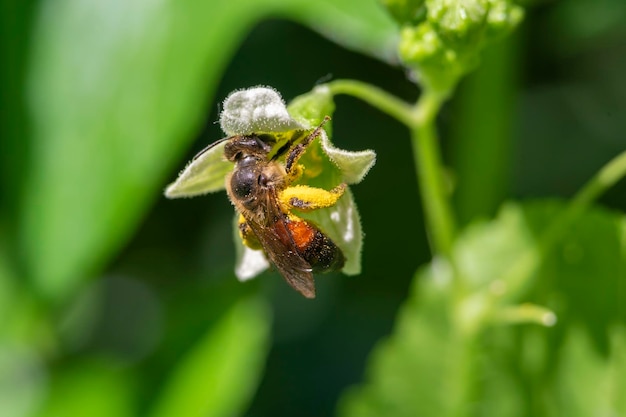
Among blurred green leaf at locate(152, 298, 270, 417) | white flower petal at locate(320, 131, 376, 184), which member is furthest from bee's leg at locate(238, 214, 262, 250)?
blurred green leaf at locate(152, 298, 270, 417)

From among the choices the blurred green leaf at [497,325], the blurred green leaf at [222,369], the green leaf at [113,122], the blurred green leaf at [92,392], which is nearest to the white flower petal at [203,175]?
the blurred green leaf at [497,325]

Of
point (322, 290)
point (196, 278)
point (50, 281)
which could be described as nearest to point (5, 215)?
point (50, 281)

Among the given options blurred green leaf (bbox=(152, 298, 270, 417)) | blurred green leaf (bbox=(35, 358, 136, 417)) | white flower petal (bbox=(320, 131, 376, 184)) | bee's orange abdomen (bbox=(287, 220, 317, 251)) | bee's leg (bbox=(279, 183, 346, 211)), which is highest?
white flower petal (bbox=(320, 131, 376, 184))

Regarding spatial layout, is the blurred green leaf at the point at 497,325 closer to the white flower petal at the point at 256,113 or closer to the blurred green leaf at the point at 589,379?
the blurred green leaf at the point at 589,379

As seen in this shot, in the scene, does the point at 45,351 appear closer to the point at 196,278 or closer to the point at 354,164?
the point at 196,278

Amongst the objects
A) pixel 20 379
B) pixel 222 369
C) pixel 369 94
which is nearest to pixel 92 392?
pixel 20 379

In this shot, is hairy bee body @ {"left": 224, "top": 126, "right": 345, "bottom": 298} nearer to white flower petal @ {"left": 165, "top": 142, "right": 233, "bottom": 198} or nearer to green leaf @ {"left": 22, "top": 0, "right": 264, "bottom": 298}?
white flower petal @ {"left": 165, "top": 142, "right": 233, "bottom": 198}
